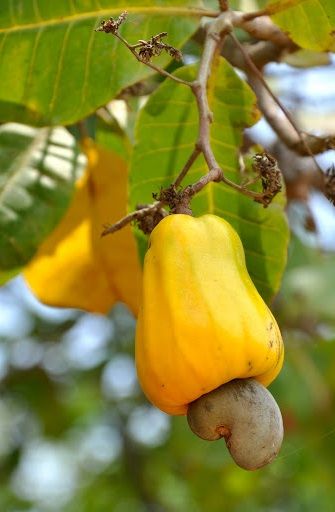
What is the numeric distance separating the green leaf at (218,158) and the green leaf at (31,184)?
187mm

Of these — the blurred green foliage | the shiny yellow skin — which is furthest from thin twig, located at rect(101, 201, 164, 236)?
the blurred green foliage

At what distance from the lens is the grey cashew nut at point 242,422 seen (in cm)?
87

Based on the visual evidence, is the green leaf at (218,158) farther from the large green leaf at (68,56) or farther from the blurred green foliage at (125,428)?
the blurred green foliage at (125,428)

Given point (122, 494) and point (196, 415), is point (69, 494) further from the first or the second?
point (196, 415)

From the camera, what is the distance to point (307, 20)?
1.22 metres

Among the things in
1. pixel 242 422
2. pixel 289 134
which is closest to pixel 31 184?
pixel 289 134

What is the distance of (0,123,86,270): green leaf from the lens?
1.36m

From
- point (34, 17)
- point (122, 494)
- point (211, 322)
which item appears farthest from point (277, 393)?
point (211, 322)

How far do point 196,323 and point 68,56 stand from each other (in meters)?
0.54

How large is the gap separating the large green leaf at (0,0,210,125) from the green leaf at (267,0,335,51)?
0.38ft

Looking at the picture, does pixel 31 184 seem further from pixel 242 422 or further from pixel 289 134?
pixel 242 422

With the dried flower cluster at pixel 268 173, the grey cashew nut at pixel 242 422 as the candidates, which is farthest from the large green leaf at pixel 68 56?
the grey cashew nut at pixel 242 422

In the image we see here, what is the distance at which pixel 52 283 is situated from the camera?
1.51 metres

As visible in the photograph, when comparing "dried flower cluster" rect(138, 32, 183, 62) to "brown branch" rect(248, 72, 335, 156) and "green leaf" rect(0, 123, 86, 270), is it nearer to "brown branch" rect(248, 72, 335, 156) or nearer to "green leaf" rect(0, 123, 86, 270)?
"brown branch" rect(248, 72, 335, 156)
